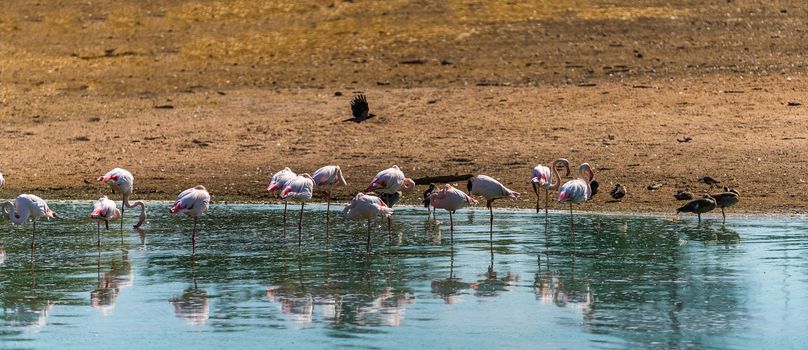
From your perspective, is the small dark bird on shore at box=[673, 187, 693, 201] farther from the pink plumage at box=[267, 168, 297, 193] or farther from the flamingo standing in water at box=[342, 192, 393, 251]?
the pink plumage at box=[267, 168, 297, 193]

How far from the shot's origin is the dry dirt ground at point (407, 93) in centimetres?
2147

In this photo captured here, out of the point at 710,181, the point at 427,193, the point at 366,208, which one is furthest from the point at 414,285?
the point at 710,181

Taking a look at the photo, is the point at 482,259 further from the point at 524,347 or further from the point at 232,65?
the point at 232,65

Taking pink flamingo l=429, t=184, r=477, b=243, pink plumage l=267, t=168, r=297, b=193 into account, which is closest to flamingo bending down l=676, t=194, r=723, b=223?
pink flamingo l=429, t=184, r=477, b=243

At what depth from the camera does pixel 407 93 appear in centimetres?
2686

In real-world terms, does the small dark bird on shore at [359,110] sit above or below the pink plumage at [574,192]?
above

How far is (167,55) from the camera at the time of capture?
30.7 m

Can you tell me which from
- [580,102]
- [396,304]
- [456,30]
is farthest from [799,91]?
[396,304]

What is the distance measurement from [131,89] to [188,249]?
13.7 m

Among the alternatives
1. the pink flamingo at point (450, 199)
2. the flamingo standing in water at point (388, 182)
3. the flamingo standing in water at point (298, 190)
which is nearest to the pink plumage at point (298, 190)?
the flamingo standing in water at point (298, 190)

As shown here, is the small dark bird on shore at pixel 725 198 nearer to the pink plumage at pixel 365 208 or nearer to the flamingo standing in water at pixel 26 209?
the pink plumage at pixel 365 208

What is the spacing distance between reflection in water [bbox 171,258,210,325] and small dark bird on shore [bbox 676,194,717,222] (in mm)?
6839

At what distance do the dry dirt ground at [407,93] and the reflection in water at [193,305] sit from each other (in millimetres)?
7810

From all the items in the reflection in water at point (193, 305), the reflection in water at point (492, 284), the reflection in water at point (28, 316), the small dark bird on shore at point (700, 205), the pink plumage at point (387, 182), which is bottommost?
the reflection in water at point (28, 316)
